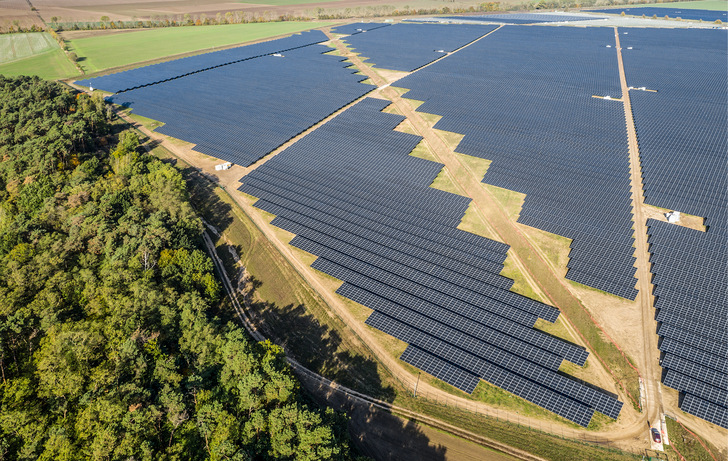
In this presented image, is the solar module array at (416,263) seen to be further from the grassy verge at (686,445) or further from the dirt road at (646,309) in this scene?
the grassy verge at (686,445)

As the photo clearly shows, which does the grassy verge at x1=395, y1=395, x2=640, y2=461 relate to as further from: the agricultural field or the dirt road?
the dirt road

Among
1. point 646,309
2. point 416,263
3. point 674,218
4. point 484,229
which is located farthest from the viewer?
point 484,229

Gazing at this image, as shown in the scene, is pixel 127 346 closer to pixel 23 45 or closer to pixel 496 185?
pixel 496 185

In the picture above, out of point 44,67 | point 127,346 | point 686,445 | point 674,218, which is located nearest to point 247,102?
point 127,346

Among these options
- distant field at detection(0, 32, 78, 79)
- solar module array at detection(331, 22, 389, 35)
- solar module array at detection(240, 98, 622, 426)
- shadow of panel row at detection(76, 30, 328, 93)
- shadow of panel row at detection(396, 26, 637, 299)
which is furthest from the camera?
solar module array at detection(331, 22, 389, 35)

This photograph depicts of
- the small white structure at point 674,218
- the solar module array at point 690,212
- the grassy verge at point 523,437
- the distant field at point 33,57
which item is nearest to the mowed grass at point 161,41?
the distant field at point 33,57

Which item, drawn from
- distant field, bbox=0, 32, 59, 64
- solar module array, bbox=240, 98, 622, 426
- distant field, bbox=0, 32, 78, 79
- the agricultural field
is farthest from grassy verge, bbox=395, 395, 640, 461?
distant field, bbox=0, 32, 59, 64

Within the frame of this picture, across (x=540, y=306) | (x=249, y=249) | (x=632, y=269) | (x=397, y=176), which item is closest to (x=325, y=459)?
(x=540, y=306)
